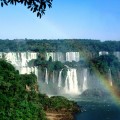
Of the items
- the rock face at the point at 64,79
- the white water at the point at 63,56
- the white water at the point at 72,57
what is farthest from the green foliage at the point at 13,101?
the white water at the point at 72,57

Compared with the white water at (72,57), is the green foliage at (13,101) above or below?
below

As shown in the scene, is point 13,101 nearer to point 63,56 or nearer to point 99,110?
point 99,110

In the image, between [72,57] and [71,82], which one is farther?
[72,57]

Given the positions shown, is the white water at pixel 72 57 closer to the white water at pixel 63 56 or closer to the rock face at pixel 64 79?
the white water at pixel 63 56

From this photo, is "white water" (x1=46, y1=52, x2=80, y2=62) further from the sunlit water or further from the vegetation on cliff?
the vegetation on cliff

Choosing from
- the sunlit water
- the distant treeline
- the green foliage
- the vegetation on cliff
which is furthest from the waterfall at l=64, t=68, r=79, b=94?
the green foliage

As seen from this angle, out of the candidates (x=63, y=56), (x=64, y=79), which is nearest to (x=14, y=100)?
(x=64, y=79)
